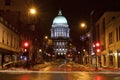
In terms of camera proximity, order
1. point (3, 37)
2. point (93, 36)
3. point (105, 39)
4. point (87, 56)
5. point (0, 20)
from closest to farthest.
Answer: point (0, 20) < point (3, 37) < point (105, 39) < point (93, 36) < point (87, 56)

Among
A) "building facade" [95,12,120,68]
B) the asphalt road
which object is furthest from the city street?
"building facade" [95,12,120,68]

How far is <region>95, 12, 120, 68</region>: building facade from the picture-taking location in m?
68.8

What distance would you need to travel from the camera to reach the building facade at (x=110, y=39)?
68838 millimetres

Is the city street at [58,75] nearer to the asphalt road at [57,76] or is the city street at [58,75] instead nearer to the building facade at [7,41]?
the asphalt road at [57,76]

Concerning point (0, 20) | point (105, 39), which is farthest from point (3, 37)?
point (105, 39)

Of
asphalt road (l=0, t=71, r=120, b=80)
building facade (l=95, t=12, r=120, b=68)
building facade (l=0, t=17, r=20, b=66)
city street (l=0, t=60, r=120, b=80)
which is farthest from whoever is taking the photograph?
building facade (l=95, t=12, r=120, b=68)

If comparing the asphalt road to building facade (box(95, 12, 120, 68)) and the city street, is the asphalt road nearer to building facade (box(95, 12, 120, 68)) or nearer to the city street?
the city street

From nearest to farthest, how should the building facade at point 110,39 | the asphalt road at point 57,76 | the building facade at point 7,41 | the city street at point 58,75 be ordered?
1. the asphalt road at point 57,76
2. the city street at point 58,75
3. the building facade at point 7,41
4. the building facade at point 110,39

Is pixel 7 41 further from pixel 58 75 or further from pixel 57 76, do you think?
pixel 57 76

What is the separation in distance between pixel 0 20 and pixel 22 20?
32.6m

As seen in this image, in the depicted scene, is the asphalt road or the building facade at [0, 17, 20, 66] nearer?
the asphalt road

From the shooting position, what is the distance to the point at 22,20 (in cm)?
9594

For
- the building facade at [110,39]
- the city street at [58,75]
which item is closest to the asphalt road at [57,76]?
the city street at [58,75]

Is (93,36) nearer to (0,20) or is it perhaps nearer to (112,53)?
(112,53)
